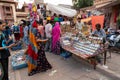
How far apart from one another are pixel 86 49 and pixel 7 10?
81.8ft

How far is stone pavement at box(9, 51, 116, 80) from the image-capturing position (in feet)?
12.0

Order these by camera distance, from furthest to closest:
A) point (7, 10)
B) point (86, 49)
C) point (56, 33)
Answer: point (7, 10), point (56, 33), point (86, 49)

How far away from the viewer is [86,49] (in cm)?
386

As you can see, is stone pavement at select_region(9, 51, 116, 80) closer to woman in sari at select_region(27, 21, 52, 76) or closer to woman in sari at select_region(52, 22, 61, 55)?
woman in sari at select_region(27, 21, 52, 76)

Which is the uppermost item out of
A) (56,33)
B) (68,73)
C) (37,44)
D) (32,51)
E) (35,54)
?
(56,33)

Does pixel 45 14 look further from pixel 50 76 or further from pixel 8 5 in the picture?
pixel 8 5

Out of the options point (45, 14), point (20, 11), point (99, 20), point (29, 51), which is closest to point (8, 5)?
point (20, 11)

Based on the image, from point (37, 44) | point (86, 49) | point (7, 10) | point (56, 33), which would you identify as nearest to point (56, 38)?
point (56, 33)

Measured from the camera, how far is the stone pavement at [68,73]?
3.65 meters

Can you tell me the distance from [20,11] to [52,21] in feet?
85.8

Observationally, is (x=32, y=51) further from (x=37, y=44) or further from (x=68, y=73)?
(x=68, y=73)

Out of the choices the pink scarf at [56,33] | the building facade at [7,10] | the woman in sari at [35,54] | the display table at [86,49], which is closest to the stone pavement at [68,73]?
the woman in sari at [35,54]

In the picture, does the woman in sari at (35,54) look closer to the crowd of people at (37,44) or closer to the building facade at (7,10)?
the crowd of people at (37,44)

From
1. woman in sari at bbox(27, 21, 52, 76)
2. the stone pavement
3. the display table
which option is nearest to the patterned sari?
woman in sari at bbox(27, 21, 52, 76)
